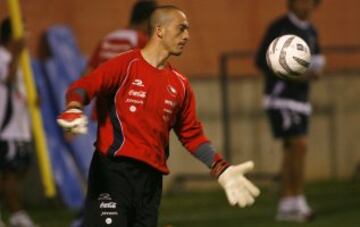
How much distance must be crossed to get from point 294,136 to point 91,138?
10.6 ft

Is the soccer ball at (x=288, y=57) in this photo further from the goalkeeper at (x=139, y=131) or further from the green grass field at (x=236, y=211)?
the green grass field at (x=236, y=211)

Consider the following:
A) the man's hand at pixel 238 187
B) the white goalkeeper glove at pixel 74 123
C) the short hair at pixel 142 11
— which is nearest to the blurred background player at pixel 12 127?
the short hair at pixel 142 11

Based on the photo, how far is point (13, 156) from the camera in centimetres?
1354

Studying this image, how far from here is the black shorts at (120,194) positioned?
28.6 ft

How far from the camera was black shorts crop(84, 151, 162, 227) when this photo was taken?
873 cm

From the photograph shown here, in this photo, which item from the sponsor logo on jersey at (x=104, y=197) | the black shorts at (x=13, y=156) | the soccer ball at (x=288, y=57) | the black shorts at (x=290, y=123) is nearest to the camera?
the sponsor logo on jersey at (x=104, y=197)

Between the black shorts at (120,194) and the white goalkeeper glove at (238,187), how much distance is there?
60cm

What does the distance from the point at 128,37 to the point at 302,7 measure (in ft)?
7.46

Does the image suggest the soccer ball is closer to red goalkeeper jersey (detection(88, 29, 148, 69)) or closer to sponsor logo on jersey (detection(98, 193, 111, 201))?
→ sponsor logo on jersey (detection(98, 193, 111, 201))

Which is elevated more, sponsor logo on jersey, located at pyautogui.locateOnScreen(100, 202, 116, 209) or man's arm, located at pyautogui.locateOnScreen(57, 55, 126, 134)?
man's arm, located at pyautogui.locateOnScreen(57, 55, 126, 134)

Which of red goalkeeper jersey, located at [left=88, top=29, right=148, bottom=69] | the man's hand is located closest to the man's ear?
the man's hand

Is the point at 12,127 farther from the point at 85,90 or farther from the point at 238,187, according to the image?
the point at 238,187

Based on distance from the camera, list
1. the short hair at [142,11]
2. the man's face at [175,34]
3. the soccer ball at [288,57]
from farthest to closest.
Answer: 1. the short hair at [142,11]
2. the soccer ball at [288,57]
3. the man's face at [175,34]

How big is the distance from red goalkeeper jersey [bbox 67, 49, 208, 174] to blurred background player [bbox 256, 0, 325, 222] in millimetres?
4687
